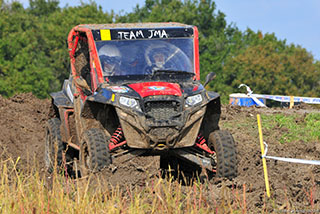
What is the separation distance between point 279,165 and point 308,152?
65.6 inches

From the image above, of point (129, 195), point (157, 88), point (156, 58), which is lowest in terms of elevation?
point (129, 195)

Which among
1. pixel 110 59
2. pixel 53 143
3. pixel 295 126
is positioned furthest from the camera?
pixel 295 126

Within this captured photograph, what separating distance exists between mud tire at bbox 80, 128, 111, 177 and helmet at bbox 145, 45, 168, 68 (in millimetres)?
1331

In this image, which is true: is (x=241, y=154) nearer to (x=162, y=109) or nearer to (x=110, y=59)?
(x=162, y=109)

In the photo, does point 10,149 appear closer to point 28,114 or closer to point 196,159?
point 28,114

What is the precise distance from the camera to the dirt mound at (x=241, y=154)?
7918 millimetres

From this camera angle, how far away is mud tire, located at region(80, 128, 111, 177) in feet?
27.0

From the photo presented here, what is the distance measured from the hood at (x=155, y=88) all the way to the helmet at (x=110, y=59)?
51 cm

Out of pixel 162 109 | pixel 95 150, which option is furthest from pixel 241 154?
pixel 95 150

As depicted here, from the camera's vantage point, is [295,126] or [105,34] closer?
[105,34]

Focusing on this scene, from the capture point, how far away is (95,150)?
8.27 m

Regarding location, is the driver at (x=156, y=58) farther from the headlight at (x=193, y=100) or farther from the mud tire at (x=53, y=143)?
the mud tire at (x=53, y=143)

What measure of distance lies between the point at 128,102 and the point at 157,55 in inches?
52.1

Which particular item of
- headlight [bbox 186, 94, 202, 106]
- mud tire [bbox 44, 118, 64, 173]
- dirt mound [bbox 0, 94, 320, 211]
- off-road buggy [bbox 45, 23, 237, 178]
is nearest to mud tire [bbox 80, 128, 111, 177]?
off-road buggy [bbox 45, 23, 237, 178]
